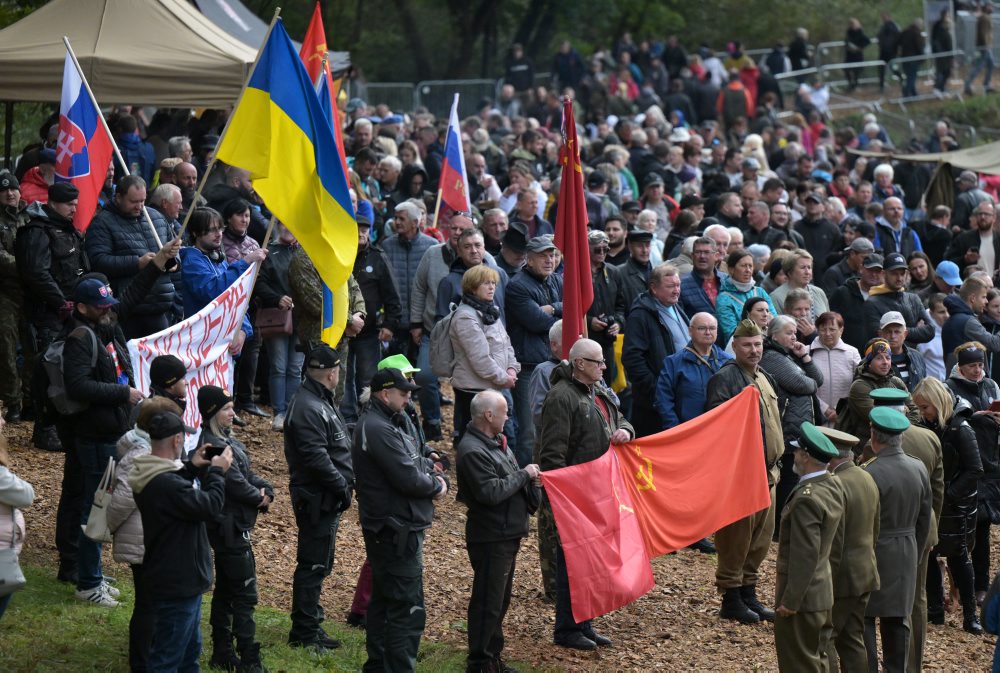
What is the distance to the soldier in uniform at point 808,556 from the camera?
8.93m

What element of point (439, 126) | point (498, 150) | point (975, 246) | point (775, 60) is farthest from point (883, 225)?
point (775, 60)

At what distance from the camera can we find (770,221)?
17594 mm

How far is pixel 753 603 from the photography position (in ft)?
37.3

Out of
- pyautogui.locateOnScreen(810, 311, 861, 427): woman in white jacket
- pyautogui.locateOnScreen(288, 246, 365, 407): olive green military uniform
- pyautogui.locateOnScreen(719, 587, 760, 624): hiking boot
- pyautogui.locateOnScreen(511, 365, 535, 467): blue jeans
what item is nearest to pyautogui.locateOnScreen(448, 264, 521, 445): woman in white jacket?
pyautogui.locateOnScreen(511, 365, 535, 467): blue jeans

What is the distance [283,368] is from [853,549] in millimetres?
6238

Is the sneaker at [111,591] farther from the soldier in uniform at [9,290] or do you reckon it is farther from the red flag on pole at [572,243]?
the red flag on pole at [572,243]

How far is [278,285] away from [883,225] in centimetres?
867

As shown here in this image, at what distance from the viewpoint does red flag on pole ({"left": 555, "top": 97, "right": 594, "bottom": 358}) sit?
10.8 meters

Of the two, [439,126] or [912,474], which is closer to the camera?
[912,474]

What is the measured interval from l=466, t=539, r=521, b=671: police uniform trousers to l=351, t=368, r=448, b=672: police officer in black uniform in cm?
46

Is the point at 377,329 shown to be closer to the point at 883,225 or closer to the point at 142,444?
the point at 142,444

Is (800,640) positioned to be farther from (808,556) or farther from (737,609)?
(737,609)

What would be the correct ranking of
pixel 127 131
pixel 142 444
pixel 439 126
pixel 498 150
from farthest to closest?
pixel 439 126
pixel 498 150
pixel 127 131
pixel 142 444

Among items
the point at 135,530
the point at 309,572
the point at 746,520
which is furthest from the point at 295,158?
the point at 746,520
